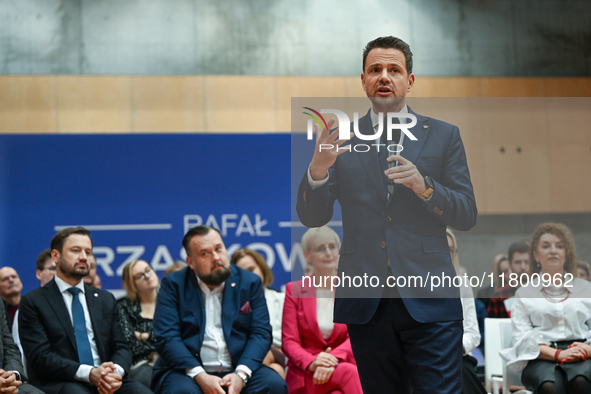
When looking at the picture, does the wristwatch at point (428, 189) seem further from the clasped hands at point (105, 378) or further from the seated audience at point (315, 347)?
the clasped hands at point (105, 378)

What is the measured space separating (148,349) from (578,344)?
2777mm

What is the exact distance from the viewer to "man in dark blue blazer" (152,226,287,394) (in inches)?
124

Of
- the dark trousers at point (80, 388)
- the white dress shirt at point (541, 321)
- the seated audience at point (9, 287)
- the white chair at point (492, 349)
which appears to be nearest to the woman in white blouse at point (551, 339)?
the white dress shirt at point (541, 321)

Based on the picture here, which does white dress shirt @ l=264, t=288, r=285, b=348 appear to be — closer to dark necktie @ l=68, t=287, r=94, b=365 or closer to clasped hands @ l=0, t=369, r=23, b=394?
dark necktie @ l=68, t=287, r=94, b=365

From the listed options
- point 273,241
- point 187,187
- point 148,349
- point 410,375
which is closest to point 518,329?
point 410,375

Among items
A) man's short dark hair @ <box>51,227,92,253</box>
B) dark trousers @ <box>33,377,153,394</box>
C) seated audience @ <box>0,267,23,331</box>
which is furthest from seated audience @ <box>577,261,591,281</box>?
seated audience @ <box>0,267,23,331</box>

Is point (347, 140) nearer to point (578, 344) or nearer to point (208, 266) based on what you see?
point (208, 266)

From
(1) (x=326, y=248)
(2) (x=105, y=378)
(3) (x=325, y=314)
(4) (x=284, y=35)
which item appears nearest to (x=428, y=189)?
(1) (x=326, y=248)

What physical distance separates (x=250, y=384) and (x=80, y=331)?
3.47 ft

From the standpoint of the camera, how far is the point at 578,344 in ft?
10.8

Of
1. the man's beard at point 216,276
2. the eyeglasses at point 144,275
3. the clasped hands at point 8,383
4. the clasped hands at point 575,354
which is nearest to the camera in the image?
the clasped hands at point 8,383

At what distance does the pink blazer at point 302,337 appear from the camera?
328cm

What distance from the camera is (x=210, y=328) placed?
3.33 meters

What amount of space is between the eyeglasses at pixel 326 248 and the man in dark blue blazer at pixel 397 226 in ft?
1.17
